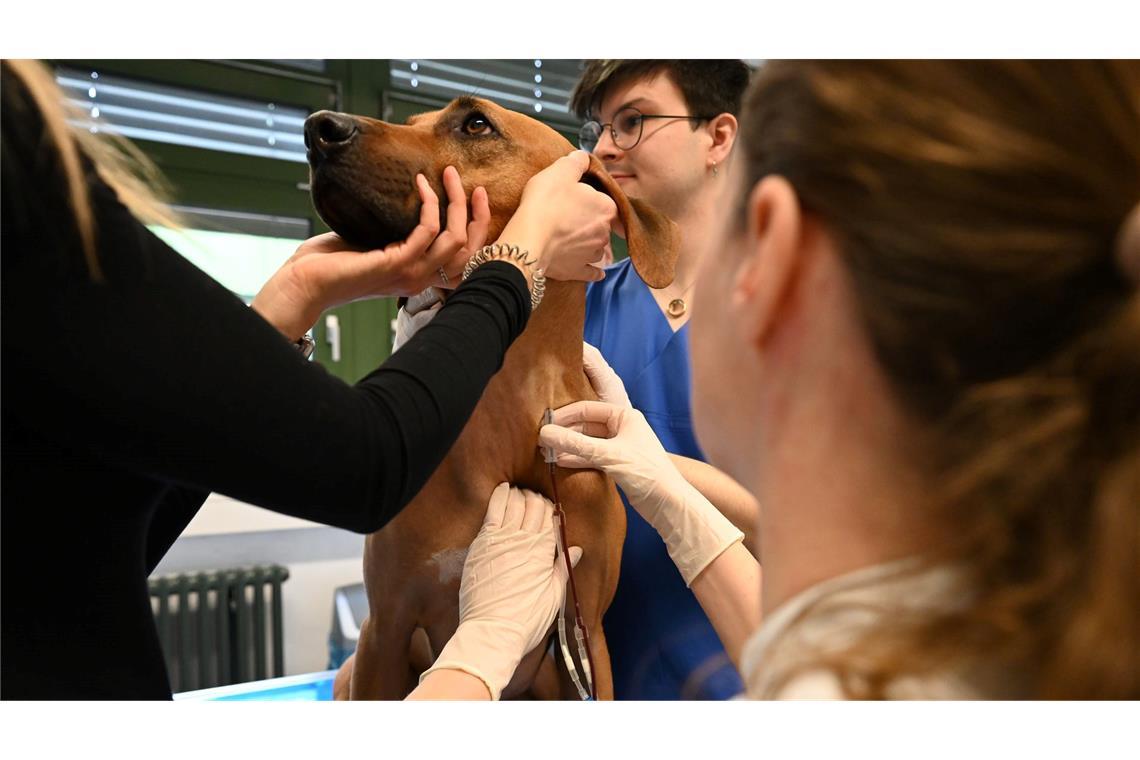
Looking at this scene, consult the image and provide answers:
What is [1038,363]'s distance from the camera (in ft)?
1.62

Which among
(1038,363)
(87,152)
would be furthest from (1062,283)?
(87,152)

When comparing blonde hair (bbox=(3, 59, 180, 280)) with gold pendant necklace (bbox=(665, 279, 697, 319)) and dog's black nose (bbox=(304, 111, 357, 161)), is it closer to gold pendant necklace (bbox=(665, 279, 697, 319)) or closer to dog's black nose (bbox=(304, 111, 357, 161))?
dog's black nose (bbox=(304, 111, 357, 161))

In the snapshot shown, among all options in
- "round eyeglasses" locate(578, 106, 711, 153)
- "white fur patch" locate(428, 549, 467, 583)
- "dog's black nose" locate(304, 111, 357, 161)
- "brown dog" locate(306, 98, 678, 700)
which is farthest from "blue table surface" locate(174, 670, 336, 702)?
"round eyeglasses" locate(578, 106, 711, 153)

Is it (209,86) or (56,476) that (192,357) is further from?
(209,86)

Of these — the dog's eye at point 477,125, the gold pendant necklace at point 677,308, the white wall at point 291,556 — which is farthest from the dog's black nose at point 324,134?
the white wall at point 291,556

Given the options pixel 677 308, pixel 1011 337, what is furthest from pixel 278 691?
pixel 1011 337

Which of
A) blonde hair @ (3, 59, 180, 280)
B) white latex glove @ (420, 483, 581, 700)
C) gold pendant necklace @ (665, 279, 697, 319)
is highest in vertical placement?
blonde hair @ (3, 59, 180, 280)

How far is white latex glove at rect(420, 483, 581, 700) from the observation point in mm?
1087

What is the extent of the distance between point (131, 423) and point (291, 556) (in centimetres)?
319

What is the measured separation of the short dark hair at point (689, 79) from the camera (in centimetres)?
156

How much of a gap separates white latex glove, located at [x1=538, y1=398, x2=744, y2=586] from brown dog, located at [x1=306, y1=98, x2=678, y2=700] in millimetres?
59

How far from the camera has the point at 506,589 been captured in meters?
1.13

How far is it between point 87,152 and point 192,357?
19 centimetres

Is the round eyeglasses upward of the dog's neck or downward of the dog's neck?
upward
